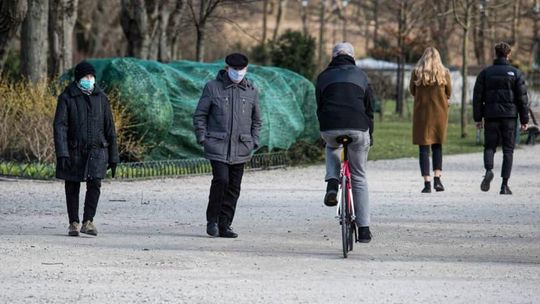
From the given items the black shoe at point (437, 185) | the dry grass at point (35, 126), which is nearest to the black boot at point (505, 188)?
the black shoe at point (437, 185)

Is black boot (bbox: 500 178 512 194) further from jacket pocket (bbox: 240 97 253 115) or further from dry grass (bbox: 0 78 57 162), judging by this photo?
dry grass (bbox: 0 78 57 162)

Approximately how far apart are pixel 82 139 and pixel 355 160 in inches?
101

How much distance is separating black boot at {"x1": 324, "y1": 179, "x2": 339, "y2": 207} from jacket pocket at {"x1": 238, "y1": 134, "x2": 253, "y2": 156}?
1.45 metres

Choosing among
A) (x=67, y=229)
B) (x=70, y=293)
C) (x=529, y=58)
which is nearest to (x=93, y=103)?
(x=67, y=229)

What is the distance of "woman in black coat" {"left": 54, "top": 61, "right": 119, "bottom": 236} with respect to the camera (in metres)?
12.6

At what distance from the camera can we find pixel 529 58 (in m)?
70.1

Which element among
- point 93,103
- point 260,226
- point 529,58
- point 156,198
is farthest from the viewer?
point 529,58

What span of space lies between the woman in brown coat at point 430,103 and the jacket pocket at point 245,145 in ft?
16.0

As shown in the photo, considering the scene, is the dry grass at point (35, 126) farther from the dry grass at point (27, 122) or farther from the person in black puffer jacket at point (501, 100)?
the person in black puffer jacket at point (501, 100)

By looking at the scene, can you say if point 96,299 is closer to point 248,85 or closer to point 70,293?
point 70,293

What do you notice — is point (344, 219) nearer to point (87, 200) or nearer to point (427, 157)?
point (87, 200)

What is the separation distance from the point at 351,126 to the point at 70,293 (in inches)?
127

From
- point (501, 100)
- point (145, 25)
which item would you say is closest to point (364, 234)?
point (501, 100)

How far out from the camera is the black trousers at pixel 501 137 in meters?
17.2
